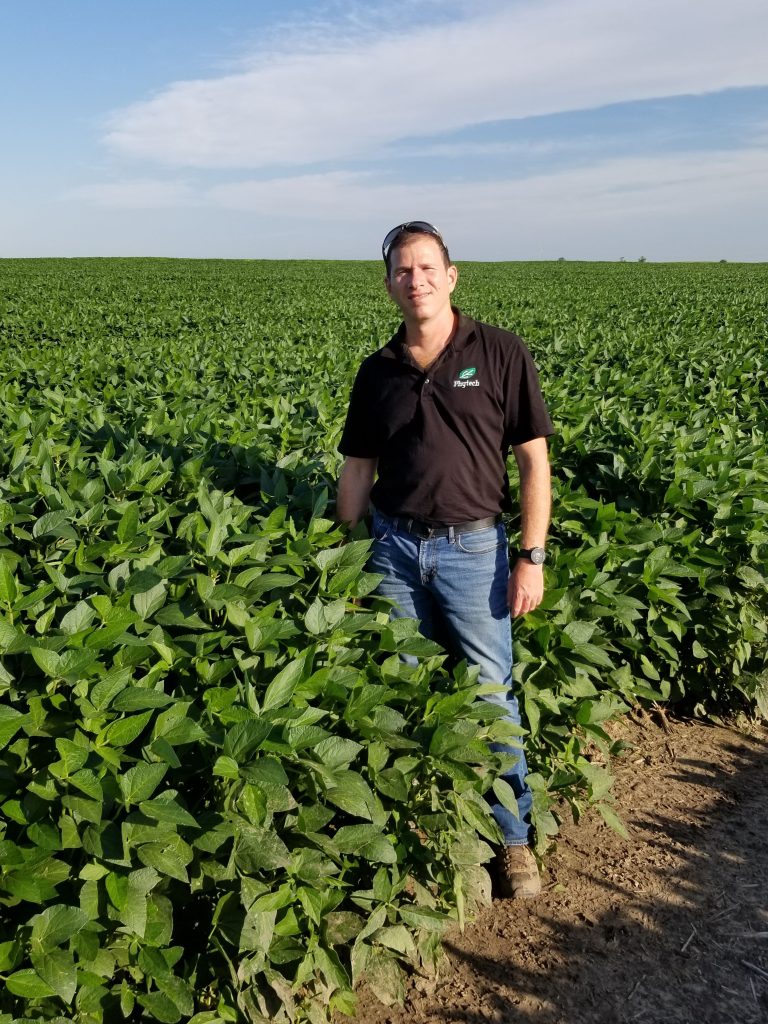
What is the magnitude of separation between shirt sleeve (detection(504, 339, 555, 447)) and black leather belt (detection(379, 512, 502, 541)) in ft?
1.16

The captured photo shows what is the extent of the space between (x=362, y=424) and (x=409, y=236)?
0.69 meters

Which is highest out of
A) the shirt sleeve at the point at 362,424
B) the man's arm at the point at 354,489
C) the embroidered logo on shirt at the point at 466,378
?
the embroidered logo on shirt at the point at 466,378

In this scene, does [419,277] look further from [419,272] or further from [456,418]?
[456,418]

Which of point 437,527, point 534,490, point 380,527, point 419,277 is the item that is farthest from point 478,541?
point 419,277

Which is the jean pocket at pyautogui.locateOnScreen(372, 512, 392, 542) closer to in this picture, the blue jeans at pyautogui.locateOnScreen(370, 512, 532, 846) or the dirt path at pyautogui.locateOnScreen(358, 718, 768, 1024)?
the blue jeans at pyautogui.locateOnScreen(370, 512, 532, 846)

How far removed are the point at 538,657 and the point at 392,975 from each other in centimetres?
125

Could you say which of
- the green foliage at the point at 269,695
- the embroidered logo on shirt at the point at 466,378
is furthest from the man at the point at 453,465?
the green foliage at the point at 269,695

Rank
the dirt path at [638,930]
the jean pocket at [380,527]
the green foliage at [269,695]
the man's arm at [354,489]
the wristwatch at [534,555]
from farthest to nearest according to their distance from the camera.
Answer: the man's arm at [354,489] → the jean pocket at [380,527] → the wristwatch at [534,555] → the dirt path at [638,930] → the green foliage at [269,695]

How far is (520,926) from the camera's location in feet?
10.4

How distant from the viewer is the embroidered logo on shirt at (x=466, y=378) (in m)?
2.96

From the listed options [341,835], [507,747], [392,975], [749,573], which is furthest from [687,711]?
[341,835]

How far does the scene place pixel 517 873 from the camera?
322 centimetres

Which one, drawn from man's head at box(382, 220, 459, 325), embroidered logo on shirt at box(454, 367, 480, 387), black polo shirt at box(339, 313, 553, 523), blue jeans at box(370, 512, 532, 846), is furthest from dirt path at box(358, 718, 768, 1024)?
man's head at box(382, 220, 459, 325)

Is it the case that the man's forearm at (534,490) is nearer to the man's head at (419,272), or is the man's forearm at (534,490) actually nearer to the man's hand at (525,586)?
the man's hand at (525,586)
